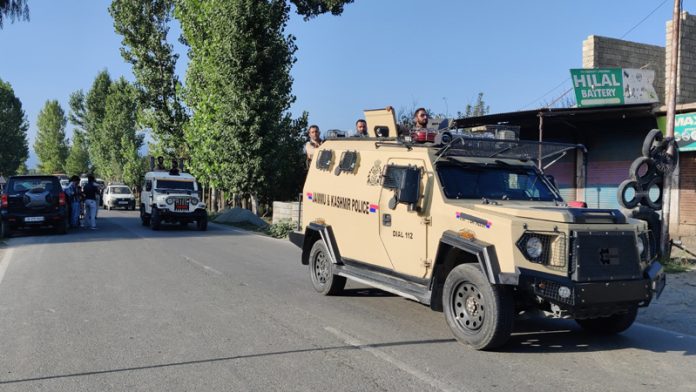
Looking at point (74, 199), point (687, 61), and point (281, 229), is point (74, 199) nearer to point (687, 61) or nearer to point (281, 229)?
point (281, 229)

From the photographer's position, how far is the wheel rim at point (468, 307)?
5.93 m

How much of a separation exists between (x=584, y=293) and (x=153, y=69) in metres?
34.9

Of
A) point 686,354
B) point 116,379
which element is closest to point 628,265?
point 686,354

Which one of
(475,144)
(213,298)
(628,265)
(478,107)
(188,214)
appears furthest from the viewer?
(478,107)

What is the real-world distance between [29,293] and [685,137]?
16.2 meters

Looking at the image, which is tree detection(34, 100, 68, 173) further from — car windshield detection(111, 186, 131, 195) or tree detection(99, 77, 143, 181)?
car windshield detection(111, 186, 131, 195)

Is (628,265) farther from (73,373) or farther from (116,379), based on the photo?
(73,373)

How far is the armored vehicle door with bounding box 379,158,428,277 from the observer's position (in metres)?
6.80

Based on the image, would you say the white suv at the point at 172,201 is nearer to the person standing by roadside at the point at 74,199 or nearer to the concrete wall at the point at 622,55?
the person standing by roadside at the point at 74,199

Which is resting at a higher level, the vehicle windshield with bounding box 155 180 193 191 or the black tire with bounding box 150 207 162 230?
the vehicle windshield with bounding box 155 180 193 191

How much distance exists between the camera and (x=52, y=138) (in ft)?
309

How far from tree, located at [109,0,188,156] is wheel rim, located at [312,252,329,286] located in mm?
28287

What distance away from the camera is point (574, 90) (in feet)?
56.5

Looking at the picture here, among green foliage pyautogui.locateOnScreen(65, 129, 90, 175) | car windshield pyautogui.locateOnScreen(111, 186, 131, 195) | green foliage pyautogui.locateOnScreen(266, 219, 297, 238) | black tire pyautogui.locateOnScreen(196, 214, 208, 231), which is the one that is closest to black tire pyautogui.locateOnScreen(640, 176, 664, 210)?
green foliage pyautogui.locateOnScreen(266, 219, 297, 238)
